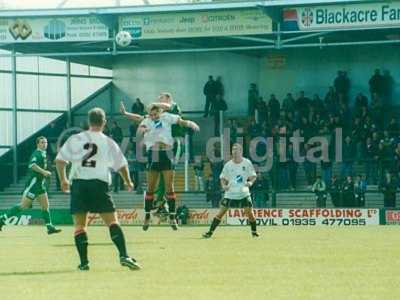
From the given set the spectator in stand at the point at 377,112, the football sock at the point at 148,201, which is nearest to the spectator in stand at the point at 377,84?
the spectator in stand at the point at 377,112

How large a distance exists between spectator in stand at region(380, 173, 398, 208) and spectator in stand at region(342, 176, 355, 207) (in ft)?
2.90

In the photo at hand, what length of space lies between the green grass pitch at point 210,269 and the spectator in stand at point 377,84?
1517 centimetres

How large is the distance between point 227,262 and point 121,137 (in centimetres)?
2349

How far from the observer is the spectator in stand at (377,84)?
124 ft

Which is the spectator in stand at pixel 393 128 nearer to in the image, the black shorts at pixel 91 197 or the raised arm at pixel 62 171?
the raised arm at pixel 62 171

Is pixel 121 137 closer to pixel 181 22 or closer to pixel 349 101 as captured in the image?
pixel 181 22

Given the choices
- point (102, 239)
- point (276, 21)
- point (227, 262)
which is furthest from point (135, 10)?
point (227, 262)

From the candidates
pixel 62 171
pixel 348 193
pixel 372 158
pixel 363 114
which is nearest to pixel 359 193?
pixel 348 193

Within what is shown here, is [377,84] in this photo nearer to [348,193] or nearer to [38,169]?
[348,193]

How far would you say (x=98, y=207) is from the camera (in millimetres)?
14703

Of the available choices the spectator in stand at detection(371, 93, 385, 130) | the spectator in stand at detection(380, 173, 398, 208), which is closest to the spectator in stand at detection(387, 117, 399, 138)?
the spectator in stand at detection(371, 93, 385, 130)

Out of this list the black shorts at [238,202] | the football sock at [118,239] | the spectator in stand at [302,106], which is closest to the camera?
the football sock at [118,239]

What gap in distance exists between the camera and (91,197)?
14.7m

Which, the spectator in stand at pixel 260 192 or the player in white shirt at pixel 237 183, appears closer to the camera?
the player in white shirt at pixel 237 183
